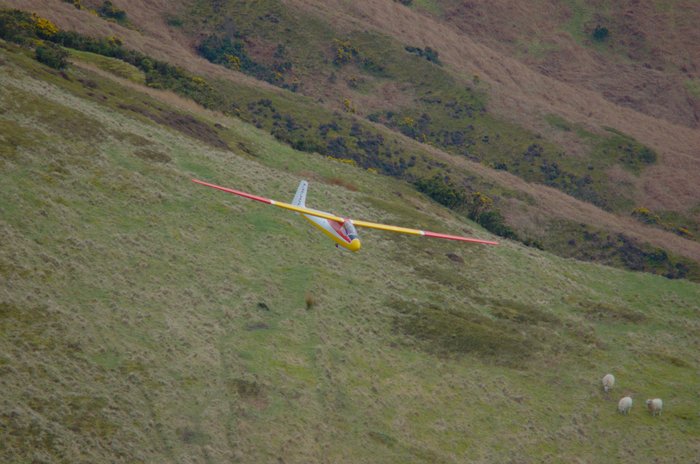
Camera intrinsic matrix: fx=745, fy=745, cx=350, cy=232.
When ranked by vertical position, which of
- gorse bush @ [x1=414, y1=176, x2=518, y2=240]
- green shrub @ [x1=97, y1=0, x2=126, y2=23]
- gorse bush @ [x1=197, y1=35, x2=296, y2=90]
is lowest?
gorse bush @ [x1=414, y1=176, x2=518, y2=240]

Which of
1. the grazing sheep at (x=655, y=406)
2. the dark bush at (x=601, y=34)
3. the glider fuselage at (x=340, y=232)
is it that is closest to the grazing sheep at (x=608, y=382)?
the grazing sheep at (x=655, y=406)

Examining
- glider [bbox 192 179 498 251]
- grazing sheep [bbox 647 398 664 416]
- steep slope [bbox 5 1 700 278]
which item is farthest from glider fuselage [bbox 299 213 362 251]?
steep slope [bbox 5 1 700 278]

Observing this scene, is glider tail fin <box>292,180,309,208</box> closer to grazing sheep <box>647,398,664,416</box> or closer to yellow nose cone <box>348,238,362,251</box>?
yellow nose cone <box>348,238,362,251</box>

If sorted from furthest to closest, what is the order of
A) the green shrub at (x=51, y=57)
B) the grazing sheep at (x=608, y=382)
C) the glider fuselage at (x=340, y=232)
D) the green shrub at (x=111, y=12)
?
the green shrub at (x=111, y=12) < the green shrub at (x=51, y=57) < the grazing sheep at (x=608, y=382) < the glider fuselage at (x=340, y=232)

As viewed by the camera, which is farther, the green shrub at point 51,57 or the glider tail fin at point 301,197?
the green shrub at point 51,57

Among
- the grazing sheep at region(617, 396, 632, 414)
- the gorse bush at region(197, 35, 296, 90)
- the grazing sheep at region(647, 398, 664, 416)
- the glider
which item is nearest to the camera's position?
the glider

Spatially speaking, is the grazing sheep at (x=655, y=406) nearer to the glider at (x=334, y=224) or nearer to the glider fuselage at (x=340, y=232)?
the glider at (x=334, y=224)

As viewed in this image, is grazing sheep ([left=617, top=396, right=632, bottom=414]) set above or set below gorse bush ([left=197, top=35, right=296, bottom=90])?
below

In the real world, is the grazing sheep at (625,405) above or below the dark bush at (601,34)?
below

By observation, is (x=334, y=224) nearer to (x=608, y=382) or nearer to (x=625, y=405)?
(x=608, y=382)
